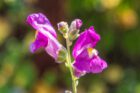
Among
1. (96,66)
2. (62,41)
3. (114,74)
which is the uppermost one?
(96,66)

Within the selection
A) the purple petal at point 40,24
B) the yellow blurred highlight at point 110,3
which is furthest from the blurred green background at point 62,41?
the purple petal at point 40,24

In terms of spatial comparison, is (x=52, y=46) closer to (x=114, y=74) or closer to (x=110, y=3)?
(x=110, y=3)

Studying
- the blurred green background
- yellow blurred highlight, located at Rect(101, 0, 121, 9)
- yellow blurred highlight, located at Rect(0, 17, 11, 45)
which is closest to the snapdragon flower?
the blurred green background

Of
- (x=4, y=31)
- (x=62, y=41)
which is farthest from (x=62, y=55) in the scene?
(x=4, y=31)

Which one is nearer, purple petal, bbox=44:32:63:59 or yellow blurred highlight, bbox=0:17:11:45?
purple petal, bbox=44:32:63:59

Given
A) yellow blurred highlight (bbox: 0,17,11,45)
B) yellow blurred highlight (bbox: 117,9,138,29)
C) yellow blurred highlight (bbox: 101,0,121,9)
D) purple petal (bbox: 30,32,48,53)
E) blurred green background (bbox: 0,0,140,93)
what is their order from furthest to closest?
yellow blurred highlight (bbox: 0,17,11,45), yellow blurred highlight (bbox: 117,9,138,29), yellow blurred highlight (bbox: 101,0,121,9), blurred green background (bbox: 0,0,140,93), purple petal (bbox: 30,32,48,53)

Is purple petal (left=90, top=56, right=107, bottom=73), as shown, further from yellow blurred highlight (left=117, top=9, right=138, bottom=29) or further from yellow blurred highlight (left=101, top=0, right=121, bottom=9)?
yellow blurred highlight (left=117, top=9, right=138, bottom=29)

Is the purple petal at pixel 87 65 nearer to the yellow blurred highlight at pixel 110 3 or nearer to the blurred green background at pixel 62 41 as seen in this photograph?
the blurred green background at pixel 62 41

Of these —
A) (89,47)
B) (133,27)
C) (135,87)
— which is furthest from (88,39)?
(133,27)
